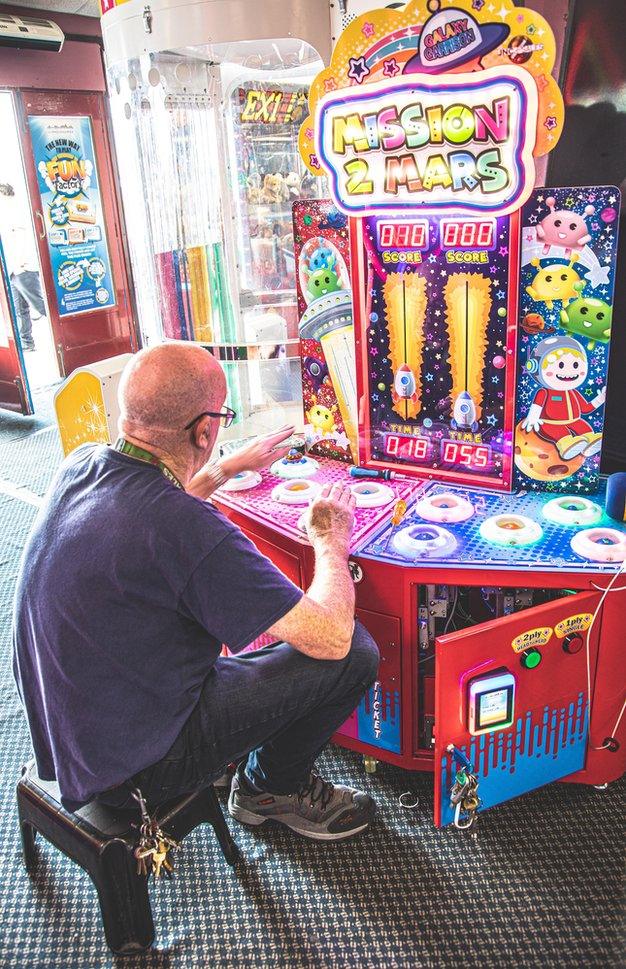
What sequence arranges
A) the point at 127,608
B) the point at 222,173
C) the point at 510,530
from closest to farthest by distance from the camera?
the point at 127,608 → the point at 510,530 → the point at 222,173

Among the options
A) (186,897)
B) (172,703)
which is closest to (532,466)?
(172,703)

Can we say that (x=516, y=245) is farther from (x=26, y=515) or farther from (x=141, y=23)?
(x=26, y=515)

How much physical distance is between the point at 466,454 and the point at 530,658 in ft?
2.36

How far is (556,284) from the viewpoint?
2.15 meters

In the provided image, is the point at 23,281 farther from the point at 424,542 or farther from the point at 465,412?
the point at 424,542

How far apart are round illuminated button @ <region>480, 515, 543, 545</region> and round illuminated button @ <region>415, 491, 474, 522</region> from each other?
2.9 inches

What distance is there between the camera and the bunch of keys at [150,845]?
165cm

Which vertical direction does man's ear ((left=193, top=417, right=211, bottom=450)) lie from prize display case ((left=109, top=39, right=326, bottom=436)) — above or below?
below

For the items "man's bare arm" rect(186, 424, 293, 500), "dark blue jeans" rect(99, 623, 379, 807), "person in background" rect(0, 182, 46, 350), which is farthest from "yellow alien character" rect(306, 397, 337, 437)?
"person in background" rect(0, 182, 46, 350)

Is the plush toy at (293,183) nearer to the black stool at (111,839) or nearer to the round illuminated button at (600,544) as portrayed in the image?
the round illuminated button at (600,544)

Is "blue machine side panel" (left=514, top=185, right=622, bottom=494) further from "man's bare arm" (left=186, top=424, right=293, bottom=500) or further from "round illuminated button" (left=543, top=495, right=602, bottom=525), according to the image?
"man's bare arm" (left=186, top=424, right=293, bottom=500)

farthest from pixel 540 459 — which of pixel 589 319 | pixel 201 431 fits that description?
pixel 201 431

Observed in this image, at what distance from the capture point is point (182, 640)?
1.65m

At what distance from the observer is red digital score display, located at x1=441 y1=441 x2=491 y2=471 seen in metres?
2.41
